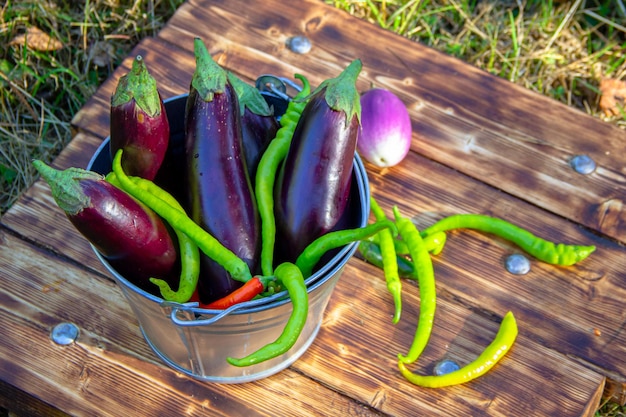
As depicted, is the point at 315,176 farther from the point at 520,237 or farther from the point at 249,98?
the point at 520,237

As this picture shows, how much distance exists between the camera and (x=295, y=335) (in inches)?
37.1

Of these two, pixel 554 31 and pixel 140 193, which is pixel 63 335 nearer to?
pixel 140 193

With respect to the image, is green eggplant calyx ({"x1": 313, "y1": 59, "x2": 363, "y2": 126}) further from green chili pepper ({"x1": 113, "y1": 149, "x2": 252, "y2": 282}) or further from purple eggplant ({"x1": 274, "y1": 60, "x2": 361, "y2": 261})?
green chili pepper ({"x1": 113, "y1": 149, "x2": 252, "y2": 282})

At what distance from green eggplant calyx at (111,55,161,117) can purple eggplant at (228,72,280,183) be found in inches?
6.9

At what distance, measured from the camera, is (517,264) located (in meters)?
1.48

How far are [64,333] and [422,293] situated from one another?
687 mm

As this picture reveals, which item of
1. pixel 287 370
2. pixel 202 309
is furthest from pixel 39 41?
pixel 202 309

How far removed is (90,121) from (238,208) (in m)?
0.71

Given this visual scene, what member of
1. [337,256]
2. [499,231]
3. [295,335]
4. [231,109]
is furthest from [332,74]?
[295,335]

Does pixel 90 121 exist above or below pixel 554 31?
below

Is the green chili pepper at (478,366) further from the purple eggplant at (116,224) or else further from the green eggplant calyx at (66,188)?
the green eggplant calyx at (66,188)

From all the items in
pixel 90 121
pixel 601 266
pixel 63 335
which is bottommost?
pixel 63 335

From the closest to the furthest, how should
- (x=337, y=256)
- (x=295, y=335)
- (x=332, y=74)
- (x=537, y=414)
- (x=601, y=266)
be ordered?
(x=295, y=335), (x=337, y=256), (x=537, y=414), (x=601, y=266), (x=332, y=74)

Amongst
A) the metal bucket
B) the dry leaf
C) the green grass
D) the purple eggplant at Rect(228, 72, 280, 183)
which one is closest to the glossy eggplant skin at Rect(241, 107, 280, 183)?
the purple eggplant at Rect(228, 72, 280, 183)
